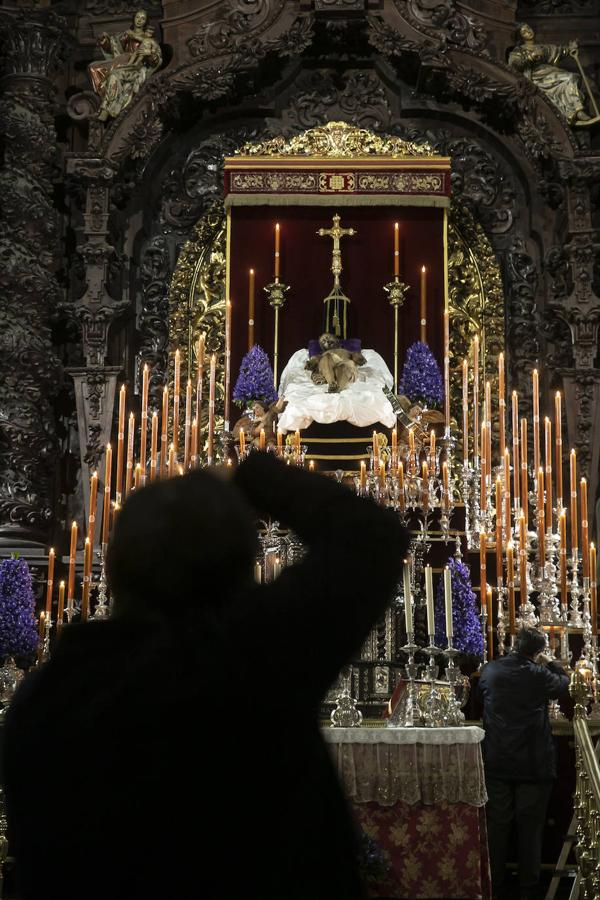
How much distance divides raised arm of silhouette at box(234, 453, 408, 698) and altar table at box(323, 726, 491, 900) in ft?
14.7

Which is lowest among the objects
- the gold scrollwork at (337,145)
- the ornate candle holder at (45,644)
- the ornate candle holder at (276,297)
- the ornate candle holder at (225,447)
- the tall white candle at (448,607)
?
the ornate candle holder at (45,644)

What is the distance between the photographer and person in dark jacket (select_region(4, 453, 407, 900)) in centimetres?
152

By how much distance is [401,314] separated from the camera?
11.3 m

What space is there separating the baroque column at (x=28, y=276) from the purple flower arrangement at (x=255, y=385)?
5.54 feet

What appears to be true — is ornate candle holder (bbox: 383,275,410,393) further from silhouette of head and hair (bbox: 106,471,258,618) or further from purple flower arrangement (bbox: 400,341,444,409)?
silhouette of head and hair (bbox: 106,471,258,618)

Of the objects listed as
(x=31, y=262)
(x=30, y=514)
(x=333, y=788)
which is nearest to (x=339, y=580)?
(x=333, y=788)

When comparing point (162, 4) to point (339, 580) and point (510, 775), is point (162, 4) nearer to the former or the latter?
point (510, 775)

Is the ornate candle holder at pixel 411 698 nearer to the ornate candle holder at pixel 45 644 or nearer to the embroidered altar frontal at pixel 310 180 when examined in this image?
the ornate candle holder at pixel 45 644

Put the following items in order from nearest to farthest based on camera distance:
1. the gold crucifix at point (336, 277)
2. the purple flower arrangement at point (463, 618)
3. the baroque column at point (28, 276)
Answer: the purple flower arrangement at point (463, 618) → the baroque column at point (28, 276) → the gold crucifix at point (336, 277)

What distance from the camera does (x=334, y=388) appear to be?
34.0ft

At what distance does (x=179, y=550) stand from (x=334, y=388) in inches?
346

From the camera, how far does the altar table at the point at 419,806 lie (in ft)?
19.2

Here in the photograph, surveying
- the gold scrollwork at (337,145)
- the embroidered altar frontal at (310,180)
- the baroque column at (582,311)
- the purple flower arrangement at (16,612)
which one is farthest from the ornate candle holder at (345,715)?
the gold scrollwork at (337,145)

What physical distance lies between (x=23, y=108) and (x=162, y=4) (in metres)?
1.86
